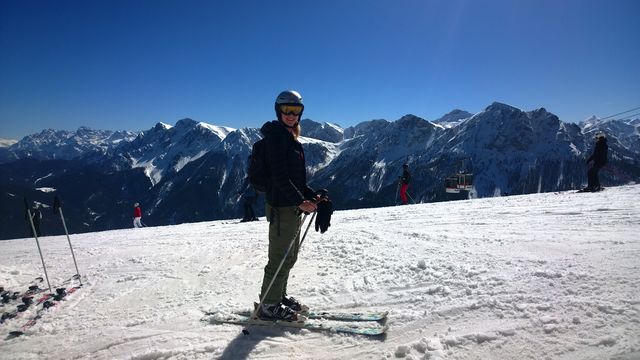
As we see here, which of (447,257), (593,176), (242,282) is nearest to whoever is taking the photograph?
(447,257)

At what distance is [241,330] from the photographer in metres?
5.19

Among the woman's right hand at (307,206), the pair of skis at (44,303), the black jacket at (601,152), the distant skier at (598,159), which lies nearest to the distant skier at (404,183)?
the distant skier at (598,159)

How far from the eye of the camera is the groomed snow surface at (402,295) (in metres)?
4.14

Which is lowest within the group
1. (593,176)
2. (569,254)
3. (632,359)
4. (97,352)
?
(97,352)

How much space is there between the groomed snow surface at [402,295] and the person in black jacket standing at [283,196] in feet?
1.60

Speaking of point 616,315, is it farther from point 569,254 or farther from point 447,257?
point 447,257

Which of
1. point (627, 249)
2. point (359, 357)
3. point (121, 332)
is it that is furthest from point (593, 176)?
point (121, 332)

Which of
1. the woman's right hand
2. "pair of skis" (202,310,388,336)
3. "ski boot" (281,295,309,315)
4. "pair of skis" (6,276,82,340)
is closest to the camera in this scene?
"pair of skis" (202,310,388,336)

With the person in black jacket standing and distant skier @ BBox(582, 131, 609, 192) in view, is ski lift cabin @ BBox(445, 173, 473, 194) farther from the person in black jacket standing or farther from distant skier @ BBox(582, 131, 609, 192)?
the person in black jacket standing

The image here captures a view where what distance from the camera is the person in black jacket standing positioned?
195 inches

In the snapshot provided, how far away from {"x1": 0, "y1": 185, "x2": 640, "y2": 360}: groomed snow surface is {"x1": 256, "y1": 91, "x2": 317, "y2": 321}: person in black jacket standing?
19.3 inches

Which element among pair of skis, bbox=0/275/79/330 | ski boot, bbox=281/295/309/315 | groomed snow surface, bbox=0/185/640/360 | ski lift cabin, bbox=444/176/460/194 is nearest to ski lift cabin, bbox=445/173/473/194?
ski lift cabin, bbox=444/176/460/194

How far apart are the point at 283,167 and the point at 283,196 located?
1.33ft

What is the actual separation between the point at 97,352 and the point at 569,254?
293 inches
